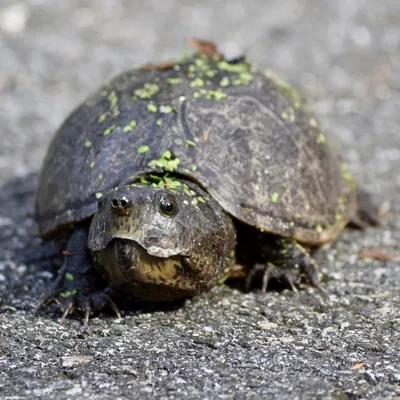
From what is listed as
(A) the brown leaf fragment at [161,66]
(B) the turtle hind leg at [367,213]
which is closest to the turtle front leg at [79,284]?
(A) the brown leaf fragment at [161,66]

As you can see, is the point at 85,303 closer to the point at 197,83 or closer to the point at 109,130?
the point at 109,130

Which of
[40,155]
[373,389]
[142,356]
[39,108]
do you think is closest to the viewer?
[373,389]

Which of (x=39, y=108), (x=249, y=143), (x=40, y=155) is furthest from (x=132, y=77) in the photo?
(x=39, y=108)

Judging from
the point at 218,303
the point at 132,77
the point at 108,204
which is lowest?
the point at 218,303

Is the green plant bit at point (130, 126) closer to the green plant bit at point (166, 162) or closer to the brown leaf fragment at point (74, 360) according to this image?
the green plant bit at point (166, 162)

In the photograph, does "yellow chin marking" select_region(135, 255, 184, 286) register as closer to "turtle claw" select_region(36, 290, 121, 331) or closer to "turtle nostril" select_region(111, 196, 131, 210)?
"turtle nostril" select_region(111, 196, 131, 210)

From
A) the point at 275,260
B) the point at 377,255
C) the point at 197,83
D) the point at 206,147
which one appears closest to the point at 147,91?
the point at 197,83

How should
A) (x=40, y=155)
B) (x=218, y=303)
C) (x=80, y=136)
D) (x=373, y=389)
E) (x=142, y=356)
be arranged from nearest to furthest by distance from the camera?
(x=373, y=389)
(x=142, y=356)
(x=218, y=303)
(x=80, y=136)
(x=40, y=155)

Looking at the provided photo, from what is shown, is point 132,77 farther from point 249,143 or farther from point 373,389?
point 373,389

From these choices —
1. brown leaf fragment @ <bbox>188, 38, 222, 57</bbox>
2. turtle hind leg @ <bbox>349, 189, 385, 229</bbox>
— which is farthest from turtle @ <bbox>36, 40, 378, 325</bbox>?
turtle hind leg @ <bbox>349, 189, 385, 229</bbox>
